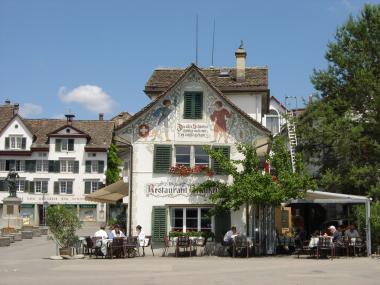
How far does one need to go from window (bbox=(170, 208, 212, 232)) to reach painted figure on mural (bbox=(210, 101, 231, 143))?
3.37 meters

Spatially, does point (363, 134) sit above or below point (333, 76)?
below

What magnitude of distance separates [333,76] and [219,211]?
14.6 meters

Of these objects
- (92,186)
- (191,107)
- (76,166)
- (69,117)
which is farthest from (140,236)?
(69,117)

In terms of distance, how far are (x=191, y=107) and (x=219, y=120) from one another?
4.57 feet

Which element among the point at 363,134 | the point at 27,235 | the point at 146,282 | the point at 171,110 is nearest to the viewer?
the point at 146,282

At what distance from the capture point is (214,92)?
90.5 ft

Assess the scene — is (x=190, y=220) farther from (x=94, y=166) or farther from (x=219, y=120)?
(x=94, y=166)

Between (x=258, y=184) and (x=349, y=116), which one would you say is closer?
(x=258, y=184)

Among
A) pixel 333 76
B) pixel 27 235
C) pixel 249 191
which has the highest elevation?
pixel 333 76

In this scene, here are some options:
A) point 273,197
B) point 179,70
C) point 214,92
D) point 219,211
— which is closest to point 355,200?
point 273,197

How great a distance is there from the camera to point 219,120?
90.3 feet

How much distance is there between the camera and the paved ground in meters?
15.4

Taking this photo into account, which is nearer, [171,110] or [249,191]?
[249,191]

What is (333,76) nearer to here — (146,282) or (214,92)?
(214,92)
